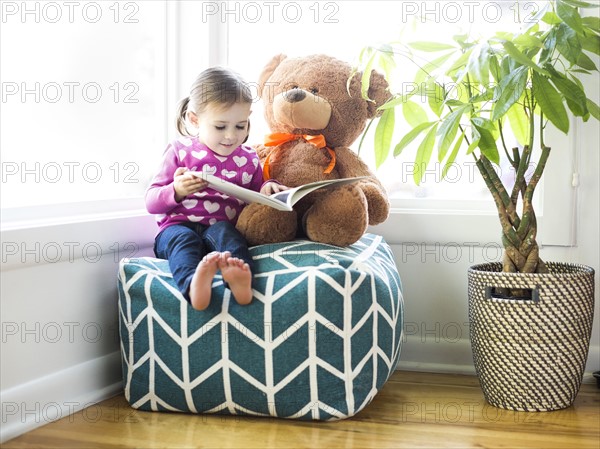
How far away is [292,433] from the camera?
5.22ft

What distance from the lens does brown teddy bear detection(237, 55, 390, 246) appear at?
180 cm

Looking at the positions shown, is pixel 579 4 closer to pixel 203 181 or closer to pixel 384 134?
pixel 384 134

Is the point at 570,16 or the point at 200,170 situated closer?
the point at 570,16

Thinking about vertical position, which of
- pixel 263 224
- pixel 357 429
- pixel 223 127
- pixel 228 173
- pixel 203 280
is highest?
pixel 223 127

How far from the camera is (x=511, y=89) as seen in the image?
5.19 ft

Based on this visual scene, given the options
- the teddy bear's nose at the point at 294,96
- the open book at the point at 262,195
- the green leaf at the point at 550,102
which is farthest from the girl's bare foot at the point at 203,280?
the green leaf at the point at 550,102

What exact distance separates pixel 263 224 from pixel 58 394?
59 centimetres

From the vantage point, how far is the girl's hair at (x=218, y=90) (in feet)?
5.86

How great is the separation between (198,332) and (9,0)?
82 cm

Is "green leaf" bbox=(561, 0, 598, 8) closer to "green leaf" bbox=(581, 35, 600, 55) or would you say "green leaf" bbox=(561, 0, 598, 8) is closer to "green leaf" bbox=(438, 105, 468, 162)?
"green leaf" bbox=(581, 35, 600, 55)

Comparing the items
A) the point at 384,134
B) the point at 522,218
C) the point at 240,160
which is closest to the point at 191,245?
the point at 240,160

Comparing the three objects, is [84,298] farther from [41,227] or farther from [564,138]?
[564,138]

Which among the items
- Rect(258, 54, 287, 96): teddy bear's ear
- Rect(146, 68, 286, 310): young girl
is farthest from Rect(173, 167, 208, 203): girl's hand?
Rect(258, 54, 287, 96): teddy bear's ear

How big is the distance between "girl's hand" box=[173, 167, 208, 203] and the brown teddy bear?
0.48 ft
